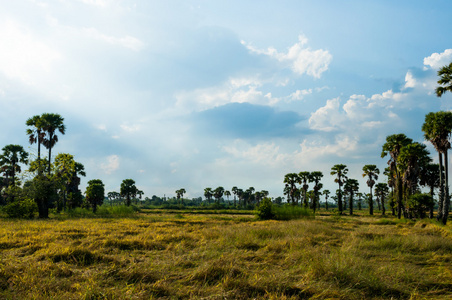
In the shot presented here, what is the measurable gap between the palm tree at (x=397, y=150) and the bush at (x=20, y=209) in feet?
154

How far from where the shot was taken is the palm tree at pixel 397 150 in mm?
36338

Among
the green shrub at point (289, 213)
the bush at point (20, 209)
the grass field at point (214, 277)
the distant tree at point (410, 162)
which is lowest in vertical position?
the green shrub at point (289, 213)

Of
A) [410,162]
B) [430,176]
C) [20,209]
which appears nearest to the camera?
[20,209]

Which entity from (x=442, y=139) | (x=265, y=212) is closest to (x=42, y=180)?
(x=265, y=212)

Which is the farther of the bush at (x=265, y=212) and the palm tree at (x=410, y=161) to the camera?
the palm tree at (x=410, y=161)

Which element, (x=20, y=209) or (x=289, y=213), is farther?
(x=289, y=213)

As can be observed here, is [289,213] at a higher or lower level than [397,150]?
lower

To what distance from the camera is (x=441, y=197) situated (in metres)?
27.4

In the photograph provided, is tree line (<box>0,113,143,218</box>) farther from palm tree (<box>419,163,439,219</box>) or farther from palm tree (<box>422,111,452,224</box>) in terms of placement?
palm tree (<box>419,163,439,219</box>)

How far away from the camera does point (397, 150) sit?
1479 inches

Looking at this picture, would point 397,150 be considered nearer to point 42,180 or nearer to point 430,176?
point 430,176

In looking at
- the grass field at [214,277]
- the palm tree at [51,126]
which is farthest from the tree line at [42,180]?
the grass field at [214,277]

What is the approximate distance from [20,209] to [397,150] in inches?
1931

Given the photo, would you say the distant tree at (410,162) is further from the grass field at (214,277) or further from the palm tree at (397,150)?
the grass field at (214,277)
